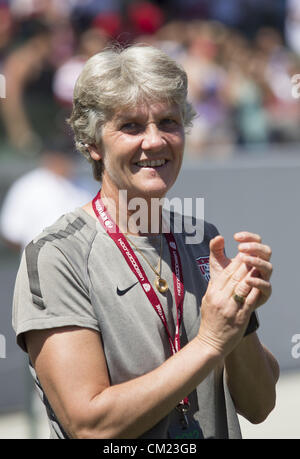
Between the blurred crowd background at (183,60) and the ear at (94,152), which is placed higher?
the blurred crowd background at (183,60)

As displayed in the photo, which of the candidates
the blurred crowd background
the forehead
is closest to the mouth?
the forehead

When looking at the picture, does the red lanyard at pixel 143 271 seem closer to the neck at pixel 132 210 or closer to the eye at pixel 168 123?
the neck at pixel 132 210

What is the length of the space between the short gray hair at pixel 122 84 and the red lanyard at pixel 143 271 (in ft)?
0.72

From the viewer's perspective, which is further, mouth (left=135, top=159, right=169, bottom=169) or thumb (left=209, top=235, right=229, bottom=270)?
mouth (left=135, top=159, right=169, bottom=169)

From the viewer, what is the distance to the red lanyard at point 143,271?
7.24 ft

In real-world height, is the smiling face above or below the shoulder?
above

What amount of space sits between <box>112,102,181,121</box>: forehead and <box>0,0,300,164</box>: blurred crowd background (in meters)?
4.05

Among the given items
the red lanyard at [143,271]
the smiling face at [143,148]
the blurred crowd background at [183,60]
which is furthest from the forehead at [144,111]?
the blurred crowd background at [183,60]

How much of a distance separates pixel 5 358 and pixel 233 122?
11.0ft

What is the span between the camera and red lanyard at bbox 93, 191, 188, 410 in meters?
2.21

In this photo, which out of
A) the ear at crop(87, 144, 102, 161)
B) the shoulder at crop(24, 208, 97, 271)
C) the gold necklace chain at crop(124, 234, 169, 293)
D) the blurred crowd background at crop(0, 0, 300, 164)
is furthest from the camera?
the blurred crowd background at crop(0, 0, 300, 164)

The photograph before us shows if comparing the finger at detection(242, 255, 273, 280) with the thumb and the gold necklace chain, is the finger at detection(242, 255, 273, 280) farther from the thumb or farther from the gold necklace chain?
the gold necklace chain

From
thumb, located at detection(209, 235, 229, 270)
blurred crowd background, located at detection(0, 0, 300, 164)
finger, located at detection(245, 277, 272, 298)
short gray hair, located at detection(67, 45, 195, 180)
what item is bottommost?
finger, located at detection(245, 277, 272, 298)

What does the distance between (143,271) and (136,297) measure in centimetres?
10
